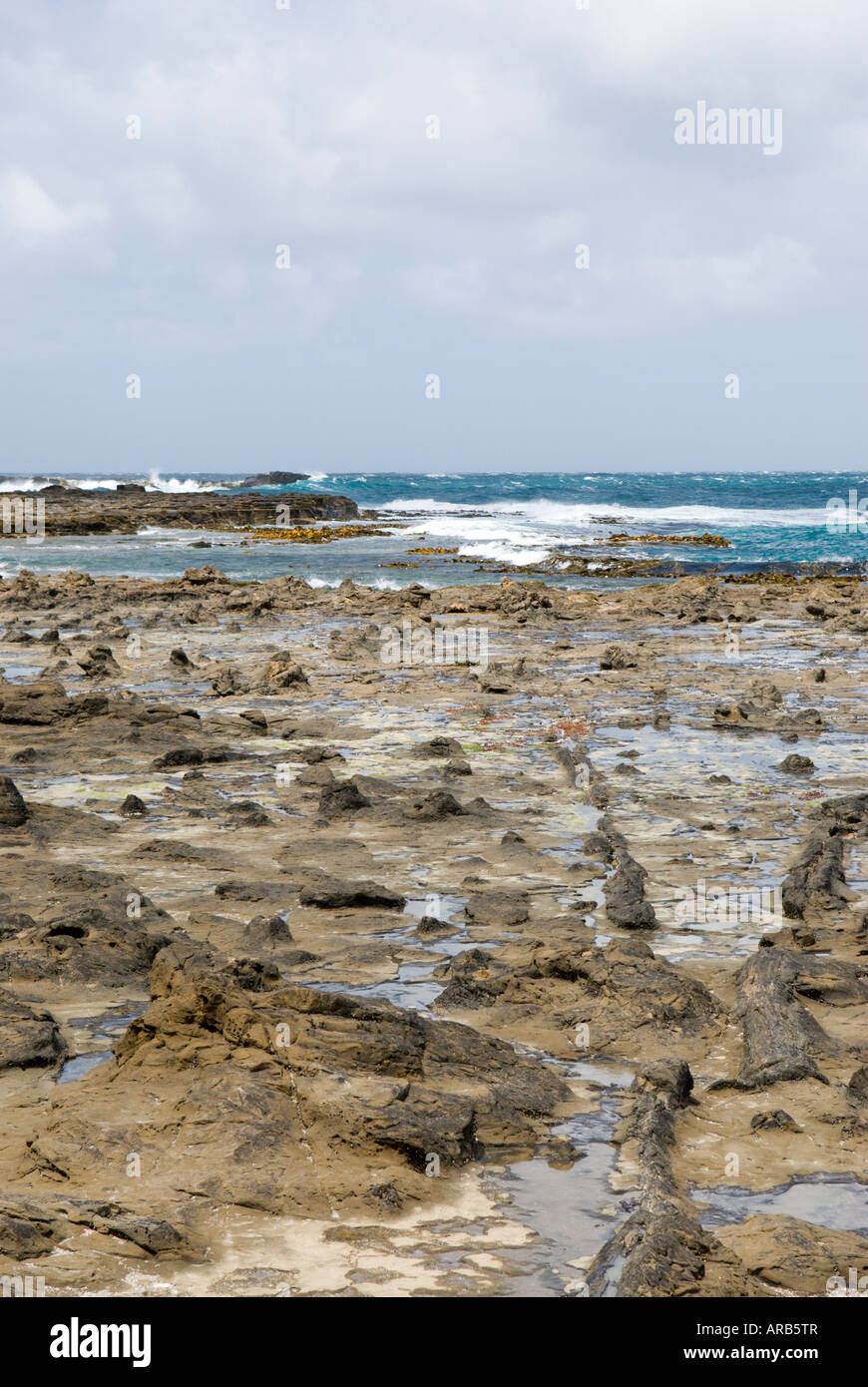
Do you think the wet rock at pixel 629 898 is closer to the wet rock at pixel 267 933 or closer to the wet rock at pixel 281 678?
the wet rock at pixel 267 933

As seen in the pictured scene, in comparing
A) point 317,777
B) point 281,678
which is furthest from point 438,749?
point 281,678

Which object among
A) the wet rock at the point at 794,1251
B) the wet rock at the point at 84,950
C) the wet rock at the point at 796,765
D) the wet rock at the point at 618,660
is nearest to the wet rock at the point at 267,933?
the wet rock at the point at 84,950

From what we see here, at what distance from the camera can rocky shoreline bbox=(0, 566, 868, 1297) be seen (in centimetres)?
419

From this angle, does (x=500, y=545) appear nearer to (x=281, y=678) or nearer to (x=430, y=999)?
(x=281, y=678)

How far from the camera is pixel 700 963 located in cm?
709

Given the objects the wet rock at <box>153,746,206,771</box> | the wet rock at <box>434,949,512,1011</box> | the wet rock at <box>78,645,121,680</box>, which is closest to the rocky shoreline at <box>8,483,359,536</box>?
the wet rock at <box>78,645,121,680</box>

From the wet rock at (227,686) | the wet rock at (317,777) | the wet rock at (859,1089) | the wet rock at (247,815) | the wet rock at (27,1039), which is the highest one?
the wet rock at (227,686)

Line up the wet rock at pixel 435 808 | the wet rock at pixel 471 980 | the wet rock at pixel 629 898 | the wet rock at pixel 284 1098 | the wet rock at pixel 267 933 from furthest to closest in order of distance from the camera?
Result: the wet rock at pixel 435 808
the wet rock at pixel 629 898
the wet rock at pixel 267 933
the wet rock at pixel 471 980
the wet rock at pixel 284 1098

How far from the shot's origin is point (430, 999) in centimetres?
649

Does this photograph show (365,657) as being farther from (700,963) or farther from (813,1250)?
(813,1250)

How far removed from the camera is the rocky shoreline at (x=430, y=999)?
13.7 ft

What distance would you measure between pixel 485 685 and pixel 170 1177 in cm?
1304
